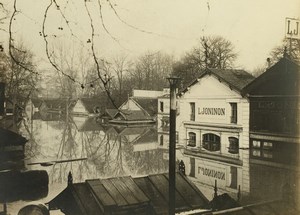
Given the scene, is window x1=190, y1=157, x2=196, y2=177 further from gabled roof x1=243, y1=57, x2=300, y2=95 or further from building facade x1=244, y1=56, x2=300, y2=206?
gabled roof x1=243, y1=57, x2=300, y2=95

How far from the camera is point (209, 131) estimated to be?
2.61 meters

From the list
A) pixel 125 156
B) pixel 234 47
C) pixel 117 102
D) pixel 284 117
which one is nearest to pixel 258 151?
pixel 284 117

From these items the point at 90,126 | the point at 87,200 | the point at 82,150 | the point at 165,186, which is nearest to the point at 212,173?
the point at 165,186

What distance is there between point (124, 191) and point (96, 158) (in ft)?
3.20

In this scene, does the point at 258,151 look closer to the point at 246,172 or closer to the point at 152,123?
the point at 246,172

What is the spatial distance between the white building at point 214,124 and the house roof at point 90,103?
2.10 ft

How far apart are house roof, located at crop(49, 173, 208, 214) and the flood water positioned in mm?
145

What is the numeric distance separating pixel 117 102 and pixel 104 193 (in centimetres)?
50

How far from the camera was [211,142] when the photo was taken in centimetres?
266

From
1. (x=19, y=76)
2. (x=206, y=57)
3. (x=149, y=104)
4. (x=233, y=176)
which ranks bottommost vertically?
(x=233, y=176)

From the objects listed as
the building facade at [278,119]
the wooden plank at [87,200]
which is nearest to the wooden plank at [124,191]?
the wooden plank at [87,200]

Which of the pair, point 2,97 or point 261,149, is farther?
point 261,149

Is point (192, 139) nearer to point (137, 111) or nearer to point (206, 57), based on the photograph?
point (137, 111)

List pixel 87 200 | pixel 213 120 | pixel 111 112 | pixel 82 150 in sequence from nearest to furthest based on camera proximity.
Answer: pixel 87 200 → pixel 111 112 → pixel 213 120 → pixel 82 150
